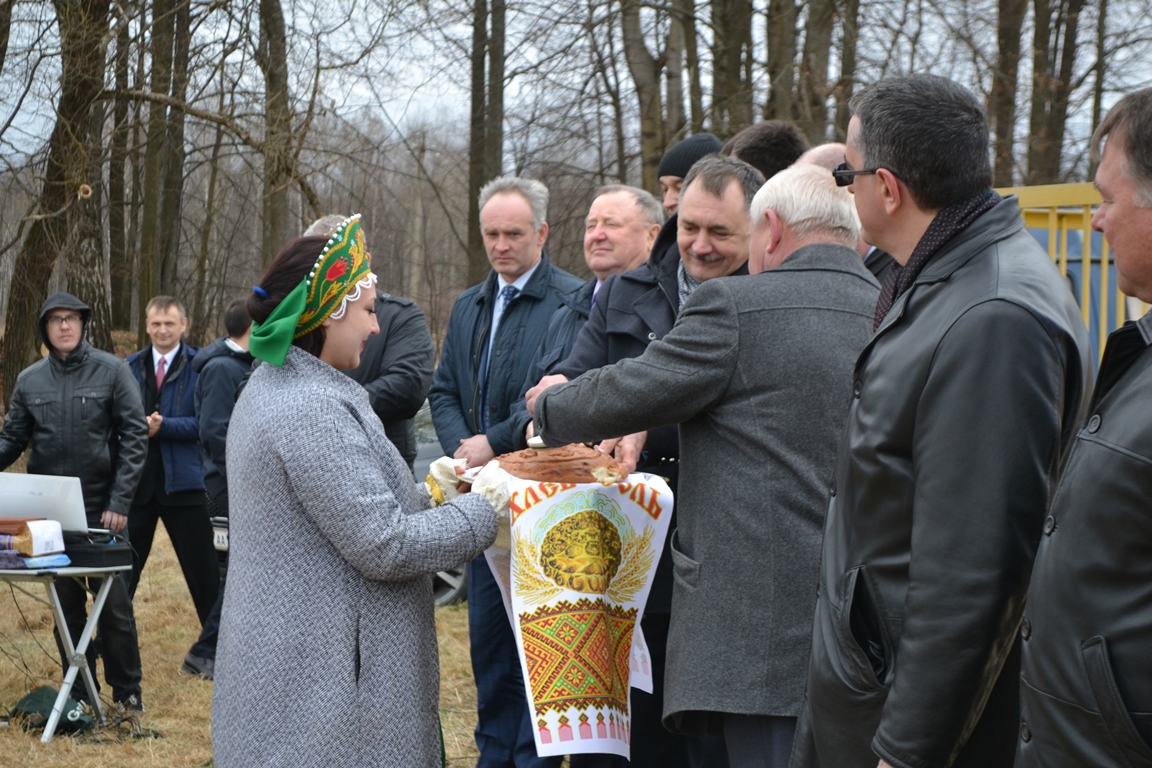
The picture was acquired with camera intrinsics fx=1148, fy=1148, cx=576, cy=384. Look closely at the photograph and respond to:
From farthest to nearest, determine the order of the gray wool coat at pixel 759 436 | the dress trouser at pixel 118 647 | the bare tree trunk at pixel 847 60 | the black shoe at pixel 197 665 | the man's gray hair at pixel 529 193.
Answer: the bare tree trunk at pixel 847 60 < the black shoe at pixel 197 665 < the dress trouser at pixel 118 647 < the man's gray hair at pixel 529 193 < the gray wool coat at pixel 759 436

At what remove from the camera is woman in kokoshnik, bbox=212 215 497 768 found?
8.76 ft

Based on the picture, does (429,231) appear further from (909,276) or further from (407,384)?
(909,276)

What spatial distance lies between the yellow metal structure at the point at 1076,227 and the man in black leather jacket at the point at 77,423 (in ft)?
15.8

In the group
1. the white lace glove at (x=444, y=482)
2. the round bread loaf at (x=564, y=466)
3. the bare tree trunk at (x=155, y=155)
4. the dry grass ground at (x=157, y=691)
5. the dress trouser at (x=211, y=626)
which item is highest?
the bare tree trunk at (x=155, y=155)

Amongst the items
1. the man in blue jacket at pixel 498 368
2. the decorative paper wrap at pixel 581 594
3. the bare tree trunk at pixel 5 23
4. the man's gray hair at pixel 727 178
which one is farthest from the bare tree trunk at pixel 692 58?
the decorative paper wrap at pixel 581 594

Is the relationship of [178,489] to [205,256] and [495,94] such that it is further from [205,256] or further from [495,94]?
[205,256]

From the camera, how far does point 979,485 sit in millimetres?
1817

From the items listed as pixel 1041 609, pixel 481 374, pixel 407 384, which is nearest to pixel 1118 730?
pixel 1041 609

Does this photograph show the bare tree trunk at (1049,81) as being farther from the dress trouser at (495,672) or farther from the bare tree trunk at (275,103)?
the dress trouser at (495,672)

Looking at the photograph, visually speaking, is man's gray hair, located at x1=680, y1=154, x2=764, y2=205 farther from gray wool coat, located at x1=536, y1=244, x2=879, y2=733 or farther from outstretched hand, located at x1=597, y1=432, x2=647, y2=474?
outstretched hand, located at x1=597, y1=432, x2=647, y2=474

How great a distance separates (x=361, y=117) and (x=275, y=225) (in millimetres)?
1811

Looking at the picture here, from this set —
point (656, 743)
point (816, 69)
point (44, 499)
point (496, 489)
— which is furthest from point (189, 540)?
point (816, 69)

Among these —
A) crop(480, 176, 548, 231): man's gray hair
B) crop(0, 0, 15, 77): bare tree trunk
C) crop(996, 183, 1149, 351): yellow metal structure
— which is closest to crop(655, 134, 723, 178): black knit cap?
crop(480, 176, 548, 231): man's gray hair

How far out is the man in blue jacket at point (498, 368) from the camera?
438cm
